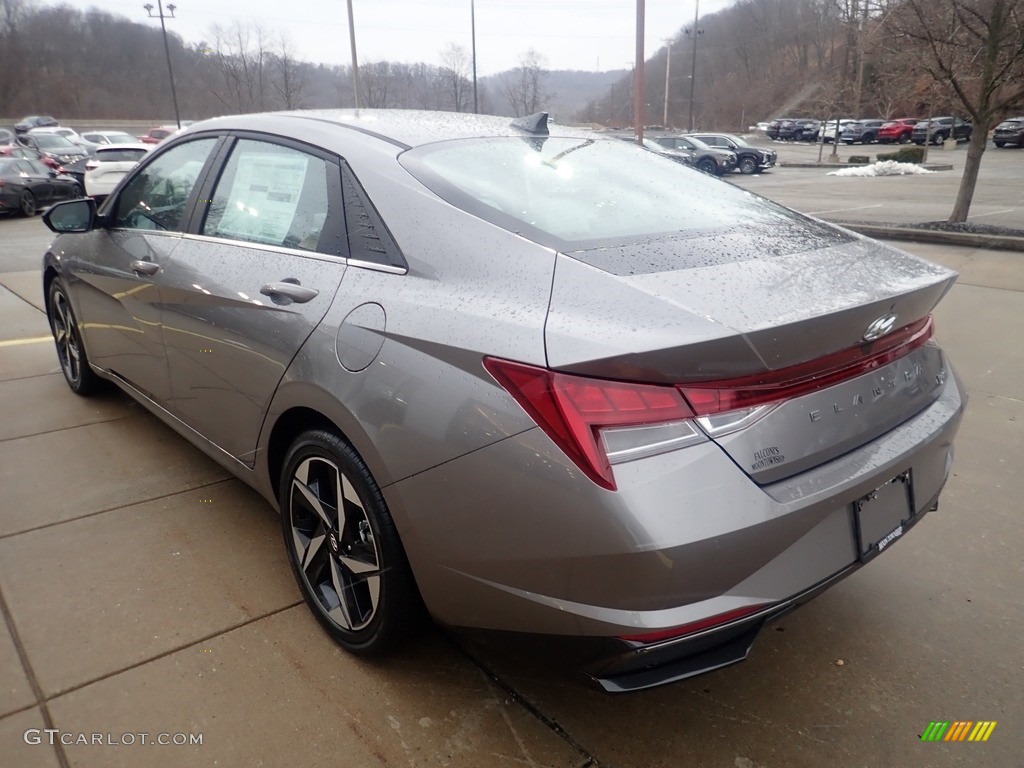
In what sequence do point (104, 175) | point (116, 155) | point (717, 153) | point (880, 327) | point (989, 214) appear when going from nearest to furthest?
point (880, 327), point (989, 214), point (104, 175), point (116, 155), point (717, 153)

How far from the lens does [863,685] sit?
2.21m

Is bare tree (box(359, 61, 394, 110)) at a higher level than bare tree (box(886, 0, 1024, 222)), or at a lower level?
higher

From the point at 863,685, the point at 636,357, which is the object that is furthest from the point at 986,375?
the point at 636,357

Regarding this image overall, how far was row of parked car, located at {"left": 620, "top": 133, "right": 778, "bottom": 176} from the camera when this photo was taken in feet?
93.6

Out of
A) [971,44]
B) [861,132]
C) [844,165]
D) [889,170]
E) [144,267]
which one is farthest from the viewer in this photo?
[861,132]

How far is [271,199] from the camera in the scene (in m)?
2.63

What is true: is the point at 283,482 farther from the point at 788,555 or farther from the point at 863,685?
the point at 863,685

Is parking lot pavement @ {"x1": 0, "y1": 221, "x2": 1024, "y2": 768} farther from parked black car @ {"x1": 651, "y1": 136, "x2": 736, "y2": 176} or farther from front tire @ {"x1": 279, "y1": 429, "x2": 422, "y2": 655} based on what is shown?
parked black car @ {"x1": 651, "y1": 136, "x2": 736, "y2": 176}

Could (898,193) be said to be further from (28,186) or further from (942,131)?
(942,131)

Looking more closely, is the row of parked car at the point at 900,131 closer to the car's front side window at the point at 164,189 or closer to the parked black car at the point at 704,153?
the parked black car at the point at 704,153

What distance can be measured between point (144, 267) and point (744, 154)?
3041cm

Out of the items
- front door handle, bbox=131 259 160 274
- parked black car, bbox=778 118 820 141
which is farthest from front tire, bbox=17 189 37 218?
parked black car, bbox=778 118 820 141

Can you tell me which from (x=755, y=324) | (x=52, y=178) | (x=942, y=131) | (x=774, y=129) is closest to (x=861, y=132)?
(x=942, y=131)

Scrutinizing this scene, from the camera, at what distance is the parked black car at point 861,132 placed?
48688 mm
